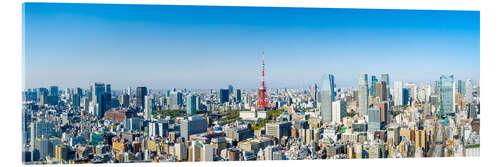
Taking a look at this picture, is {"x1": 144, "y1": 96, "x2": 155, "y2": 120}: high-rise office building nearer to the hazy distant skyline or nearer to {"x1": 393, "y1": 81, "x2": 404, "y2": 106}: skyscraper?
the hazy distant skyline

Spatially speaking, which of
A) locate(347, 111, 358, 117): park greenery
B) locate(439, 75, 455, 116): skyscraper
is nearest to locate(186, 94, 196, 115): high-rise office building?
locate(347, 111, 358, 117): park greenery

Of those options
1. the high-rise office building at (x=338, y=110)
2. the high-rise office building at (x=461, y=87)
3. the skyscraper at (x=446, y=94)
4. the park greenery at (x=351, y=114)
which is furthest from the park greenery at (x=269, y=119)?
the high-rise office building at (x=461, y=87)

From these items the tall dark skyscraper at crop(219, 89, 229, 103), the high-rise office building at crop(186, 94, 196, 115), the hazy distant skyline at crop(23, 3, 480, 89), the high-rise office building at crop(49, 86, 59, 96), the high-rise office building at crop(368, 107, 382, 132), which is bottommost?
the high-rise office building at crop(368, 107, 382, 132)

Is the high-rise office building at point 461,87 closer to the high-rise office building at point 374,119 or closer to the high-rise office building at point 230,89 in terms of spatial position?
the high-rise office building at point 374,119

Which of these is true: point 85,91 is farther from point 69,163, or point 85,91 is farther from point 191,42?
point 191,42
